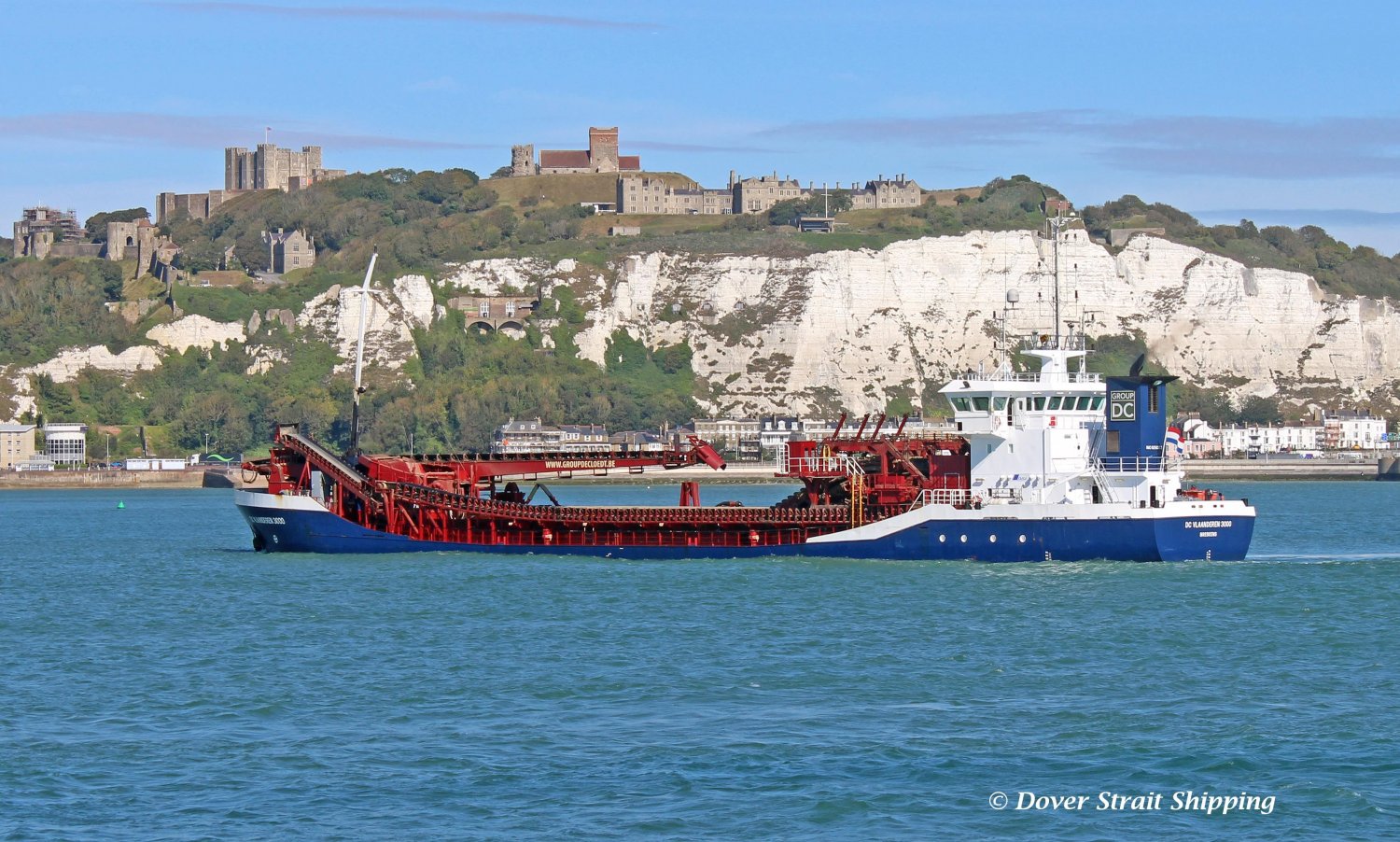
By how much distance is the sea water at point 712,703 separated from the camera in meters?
21.8

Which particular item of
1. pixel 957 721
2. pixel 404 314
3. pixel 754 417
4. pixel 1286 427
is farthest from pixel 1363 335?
pixel 957 721

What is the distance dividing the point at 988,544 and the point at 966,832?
1028 inches

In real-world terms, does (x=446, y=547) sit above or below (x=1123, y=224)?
below

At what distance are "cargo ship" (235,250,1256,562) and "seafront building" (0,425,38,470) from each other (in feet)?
366

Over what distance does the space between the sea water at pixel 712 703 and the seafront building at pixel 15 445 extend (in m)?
116

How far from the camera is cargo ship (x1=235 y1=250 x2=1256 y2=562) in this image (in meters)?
46.2

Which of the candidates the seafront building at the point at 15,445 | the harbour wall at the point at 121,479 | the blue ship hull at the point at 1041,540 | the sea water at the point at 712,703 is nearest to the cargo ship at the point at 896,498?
the blue ship hull at the point at 1041,540

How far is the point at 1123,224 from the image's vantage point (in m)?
194

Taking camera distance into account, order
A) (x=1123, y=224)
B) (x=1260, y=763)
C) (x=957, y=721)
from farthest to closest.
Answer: (x=1123, y=224) → (x=957, y=721) → (x=1260, y=763)

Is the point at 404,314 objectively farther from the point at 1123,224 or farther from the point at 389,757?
the point at 389,757

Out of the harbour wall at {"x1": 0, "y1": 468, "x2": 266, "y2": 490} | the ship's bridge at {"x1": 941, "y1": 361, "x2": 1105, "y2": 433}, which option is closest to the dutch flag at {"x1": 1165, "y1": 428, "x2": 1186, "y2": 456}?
the ship's bridge at {"x1": 941, "y1": 361, "x2": 1105, "y2": 433}

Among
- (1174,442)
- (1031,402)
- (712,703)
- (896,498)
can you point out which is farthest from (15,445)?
(712,703)

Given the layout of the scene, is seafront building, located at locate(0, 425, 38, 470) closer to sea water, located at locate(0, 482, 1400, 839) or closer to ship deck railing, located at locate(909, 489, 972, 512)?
sea water, located at locate(0, 482, 1400, 839)

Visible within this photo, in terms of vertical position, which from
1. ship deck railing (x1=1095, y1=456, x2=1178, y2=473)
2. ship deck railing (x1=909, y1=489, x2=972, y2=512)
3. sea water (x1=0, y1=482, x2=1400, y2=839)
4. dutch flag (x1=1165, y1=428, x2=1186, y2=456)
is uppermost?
dutch flag (x1=1165, y1=428, x2=1186, y2=456)
